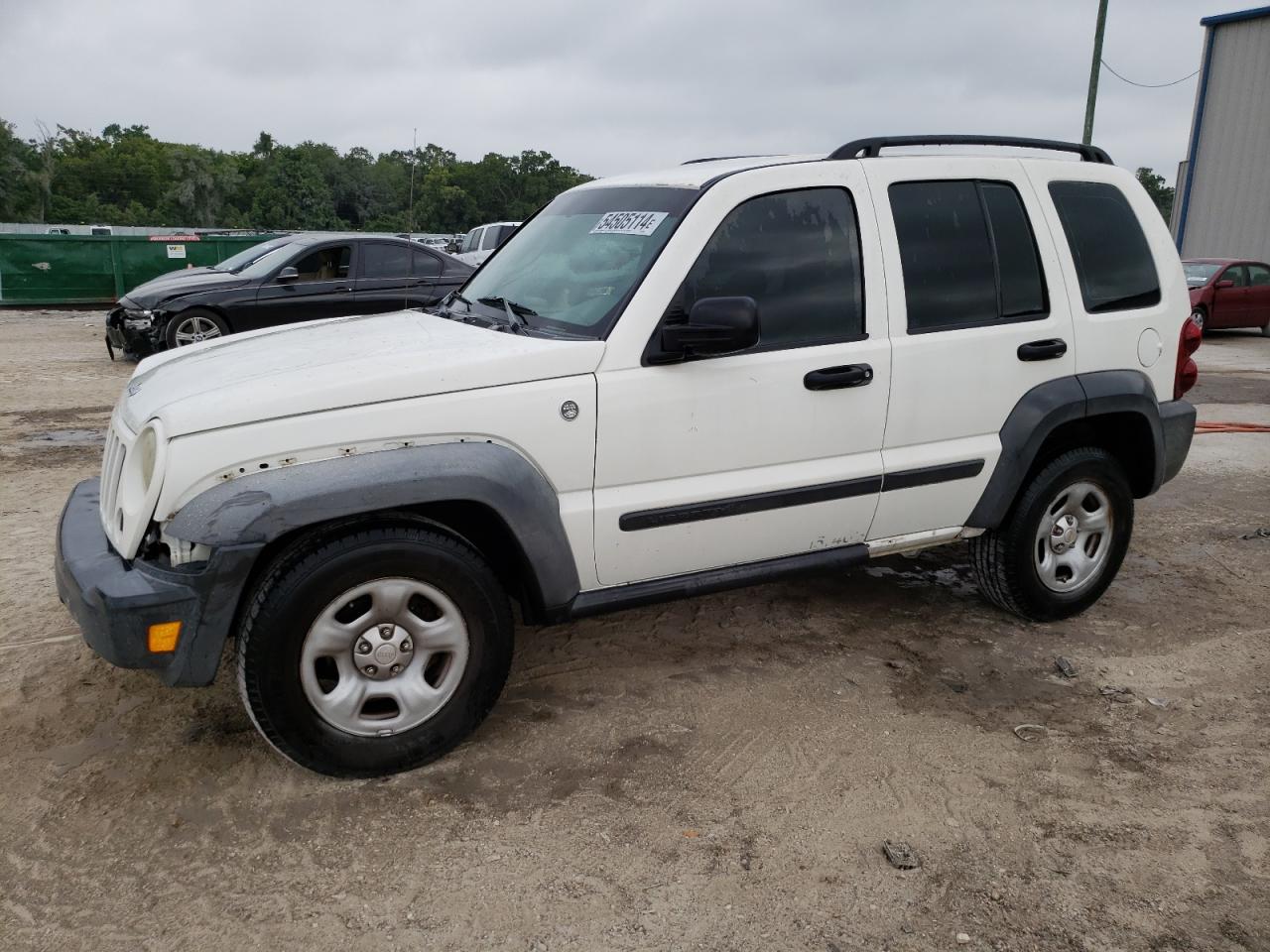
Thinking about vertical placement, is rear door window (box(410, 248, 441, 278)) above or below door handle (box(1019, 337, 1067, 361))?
above

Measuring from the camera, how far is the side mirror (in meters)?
3.13

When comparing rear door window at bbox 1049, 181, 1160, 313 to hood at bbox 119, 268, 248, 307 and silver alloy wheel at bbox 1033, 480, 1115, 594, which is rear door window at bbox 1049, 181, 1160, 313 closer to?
silver alloy wheel at bbox 1033, 480, 1115, 594

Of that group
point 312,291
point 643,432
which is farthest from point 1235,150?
point 643,432

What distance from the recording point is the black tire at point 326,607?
2887mm

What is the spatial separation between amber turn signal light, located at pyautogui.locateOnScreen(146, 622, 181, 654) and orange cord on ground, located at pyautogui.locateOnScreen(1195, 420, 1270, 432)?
831 centimetres

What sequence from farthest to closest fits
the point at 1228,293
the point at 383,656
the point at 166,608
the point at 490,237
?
the point at 490,237, the point at 1228,293, the point at 383,656, the point at 166,608

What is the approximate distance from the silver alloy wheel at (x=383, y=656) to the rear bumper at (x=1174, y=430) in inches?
125

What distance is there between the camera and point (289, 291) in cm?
1103

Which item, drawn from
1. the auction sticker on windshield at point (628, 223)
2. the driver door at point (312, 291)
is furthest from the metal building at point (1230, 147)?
the auction sticker on windshield at point (628, 223)

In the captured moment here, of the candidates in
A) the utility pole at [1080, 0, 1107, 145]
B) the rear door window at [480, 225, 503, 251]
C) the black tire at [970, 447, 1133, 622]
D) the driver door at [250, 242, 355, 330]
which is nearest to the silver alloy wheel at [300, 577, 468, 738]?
the black tire at [970, 447, 1133, 622]

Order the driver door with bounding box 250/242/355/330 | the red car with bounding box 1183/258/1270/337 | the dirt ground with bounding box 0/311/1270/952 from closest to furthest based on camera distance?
1. the dirt ground with bounding box 0/311/1270/952
2. the driver door with bounding box 250/242/355/330
3. the red car with bounding box 1183/258/1270/337

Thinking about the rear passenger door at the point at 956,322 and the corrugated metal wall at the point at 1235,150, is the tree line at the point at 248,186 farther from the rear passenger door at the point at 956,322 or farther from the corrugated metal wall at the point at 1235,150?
the rear passenger door at the point at 956,322

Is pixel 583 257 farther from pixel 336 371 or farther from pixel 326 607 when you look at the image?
pixel 326 607

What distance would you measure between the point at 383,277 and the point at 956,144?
8.45 metres
